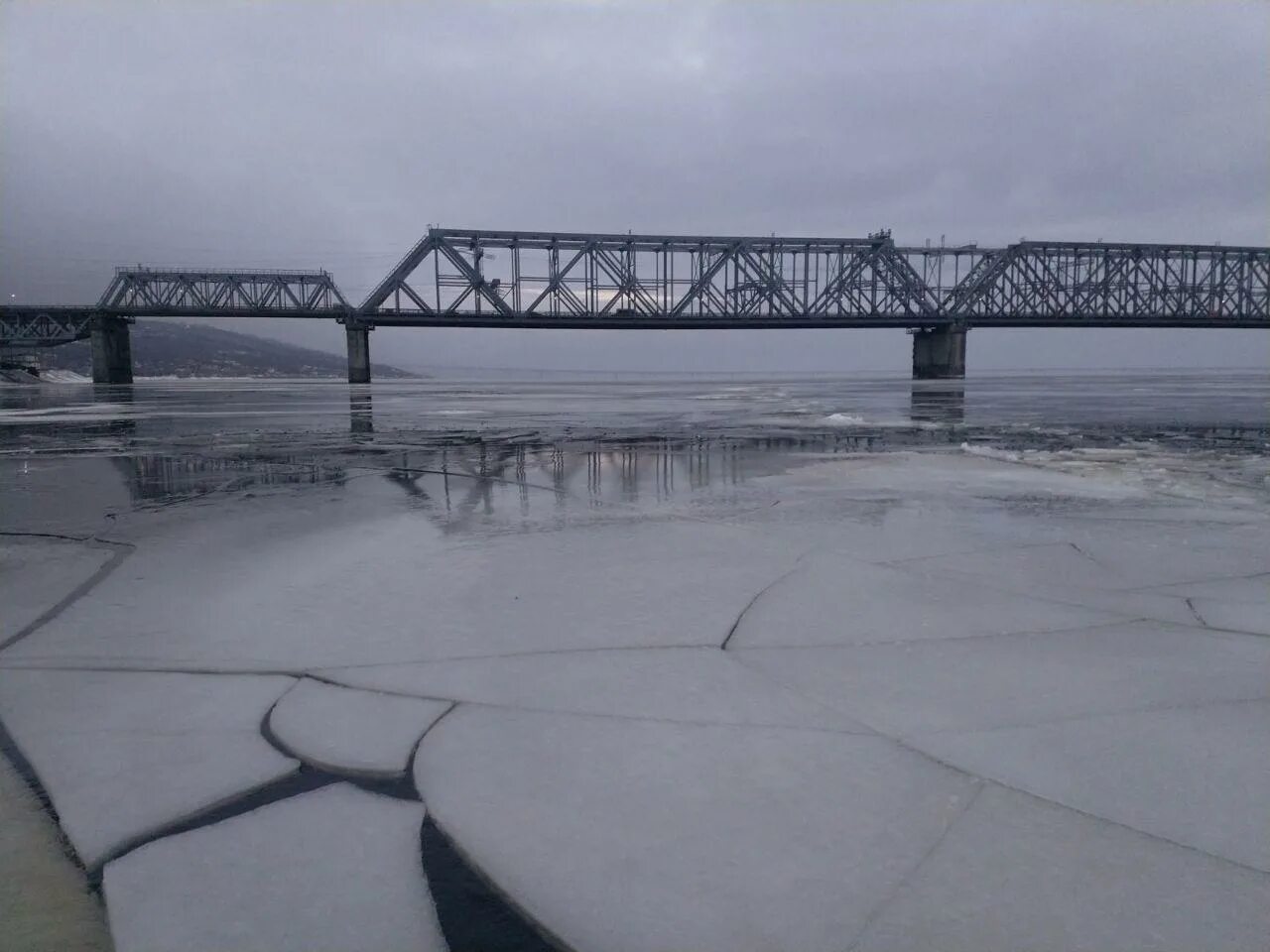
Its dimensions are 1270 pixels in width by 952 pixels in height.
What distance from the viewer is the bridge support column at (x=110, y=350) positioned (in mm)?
65375

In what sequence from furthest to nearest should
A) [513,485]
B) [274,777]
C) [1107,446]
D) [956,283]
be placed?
[956,283] < [1107,446] < [513,485] < [274,777]

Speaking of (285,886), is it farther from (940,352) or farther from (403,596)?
(940,352)

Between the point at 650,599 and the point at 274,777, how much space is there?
211 cm

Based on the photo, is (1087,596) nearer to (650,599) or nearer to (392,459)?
(650,599)

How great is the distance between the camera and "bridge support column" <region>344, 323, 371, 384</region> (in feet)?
196

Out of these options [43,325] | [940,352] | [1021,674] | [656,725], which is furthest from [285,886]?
[43,325]

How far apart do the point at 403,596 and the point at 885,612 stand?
2.50 m

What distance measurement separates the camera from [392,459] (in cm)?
1075

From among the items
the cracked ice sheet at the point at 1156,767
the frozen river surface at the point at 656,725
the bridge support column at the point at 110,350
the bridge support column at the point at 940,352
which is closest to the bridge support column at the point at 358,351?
the bridge support column at the point at 110,350

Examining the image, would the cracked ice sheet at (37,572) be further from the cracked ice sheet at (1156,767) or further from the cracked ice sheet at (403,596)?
the cracked ice sheet at (1156,767)

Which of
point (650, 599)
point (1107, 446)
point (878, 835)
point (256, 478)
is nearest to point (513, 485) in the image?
point (256, 478)

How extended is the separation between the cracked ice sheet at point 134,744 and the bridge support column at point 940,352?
242 feet

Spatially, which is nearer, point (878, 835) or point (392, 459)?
point (878, 835)

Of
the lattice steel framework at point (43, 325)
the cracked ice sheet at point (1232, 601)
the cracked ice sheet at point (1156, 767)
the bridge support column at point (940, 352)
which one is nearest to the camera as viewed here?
the cracked ice sheet at point (1156, 767)
